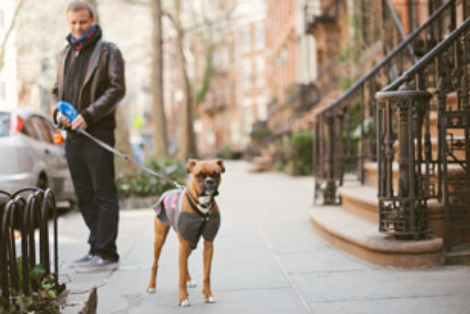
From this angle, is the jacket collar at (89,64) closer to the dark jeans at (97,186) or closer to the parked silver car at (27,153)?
the dark jeans at (97,186)

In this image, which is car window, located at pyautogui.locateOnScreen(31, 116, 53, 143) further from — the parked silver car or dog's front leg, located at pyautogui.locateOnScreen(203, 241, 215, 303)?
dog's front leg, located at pyautogui.locateOnScreen(203, 241, 215, 303)

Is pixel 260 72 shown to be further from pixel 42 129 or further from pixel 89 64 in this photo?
pixel 89 64

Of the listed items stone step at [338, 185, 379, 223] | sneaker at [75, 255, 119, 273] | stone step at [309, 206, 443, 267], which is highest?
stone step at [338, 185, 379, 223]

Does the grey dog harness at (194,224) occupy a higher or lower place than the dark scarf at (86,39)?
lower

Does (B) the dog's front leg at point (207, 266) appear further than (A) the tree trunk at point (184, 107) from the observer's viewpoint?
No

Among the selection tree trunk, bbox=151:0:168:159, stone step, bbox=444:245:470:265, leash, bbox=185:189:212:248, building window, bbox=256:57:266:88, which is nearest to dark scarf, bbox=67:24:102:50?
leash, bbox=185:189:212:248

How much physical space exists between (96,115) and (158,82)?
509 inches

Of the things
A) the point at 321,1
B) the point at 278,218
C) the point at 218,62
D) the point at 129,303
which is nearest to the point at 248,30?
the point at 218,62

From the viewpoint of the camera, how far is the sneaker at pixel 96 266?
4.89 m

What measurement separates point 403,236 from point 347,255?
0.63 m

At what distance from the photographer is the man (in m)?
4.94

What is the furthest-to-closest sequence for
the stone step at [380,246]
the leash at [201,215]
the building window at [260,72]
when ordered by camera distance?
the building window at [260,72]
the stone step at [380,246]
the leash at [201,215]

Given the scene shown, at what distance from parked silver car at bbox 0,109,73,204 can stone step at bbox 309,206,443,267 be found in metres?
3.86

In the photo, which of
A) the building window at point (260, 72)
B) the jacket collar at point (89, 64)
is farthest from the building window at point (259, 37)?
the jacket collar at point (89, 64)
